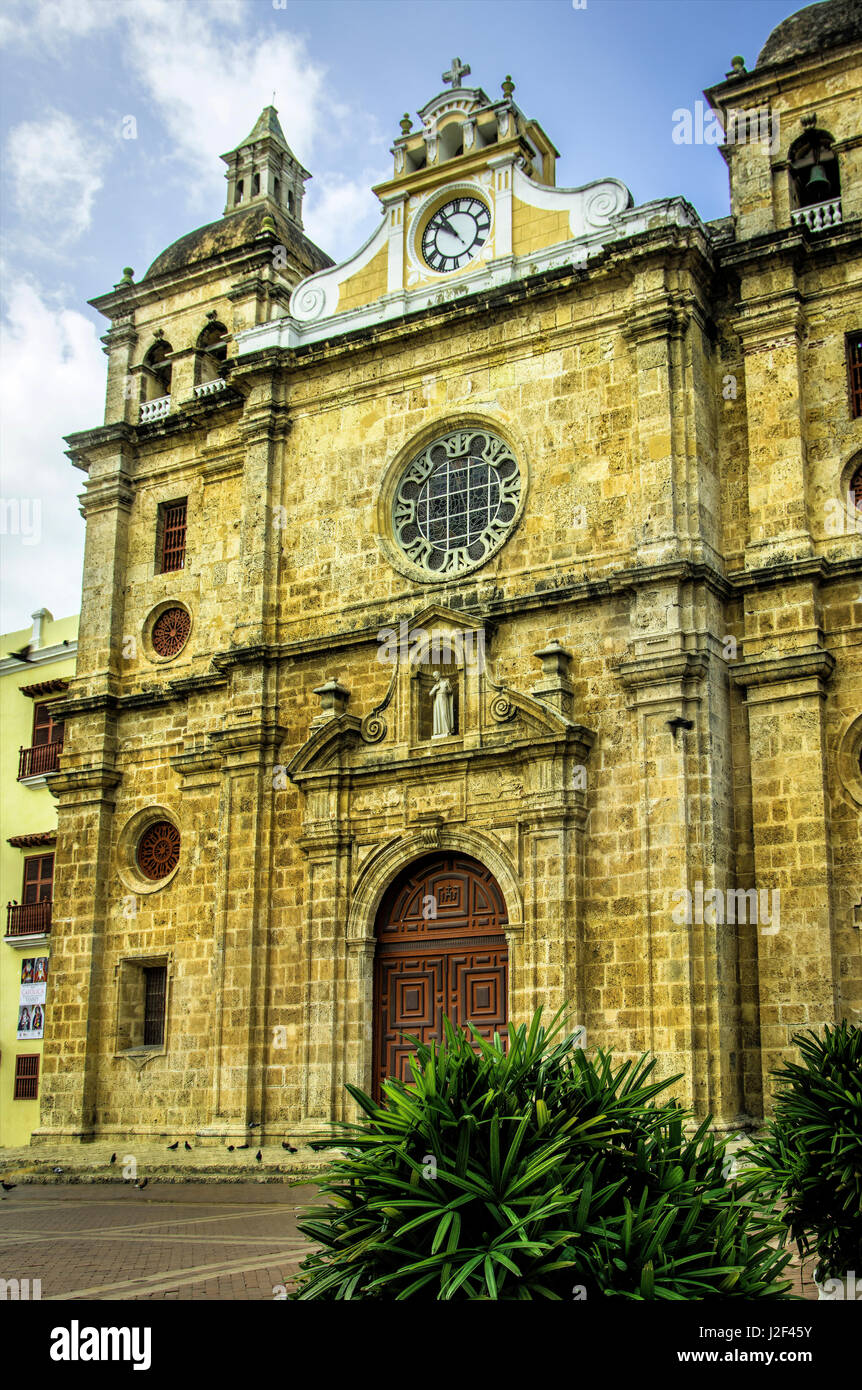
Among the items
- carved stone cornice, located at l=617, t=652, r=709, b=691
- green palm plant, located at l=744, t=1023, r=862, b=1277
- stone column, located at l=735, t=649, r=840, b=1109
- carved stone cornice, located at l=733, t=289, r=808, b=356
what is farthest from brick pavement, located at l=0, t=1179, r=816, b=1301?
carved stone cornice, located at l=733, t=289, r=808, b=356

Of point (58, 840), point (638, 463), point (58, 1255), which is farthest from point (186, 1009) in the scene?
point (638, 463)

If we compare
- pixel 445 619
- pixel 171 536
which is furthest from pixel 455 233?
pixel 171 536

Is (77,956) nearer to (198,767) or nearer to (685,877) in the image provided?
(198,767)

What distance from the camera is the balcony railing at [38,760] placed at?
29094 millimetres

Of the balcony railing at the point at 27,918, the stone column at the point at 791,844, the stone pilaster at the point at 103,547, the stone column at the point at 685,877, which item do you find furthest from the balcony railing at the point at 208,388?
the stone column at the point at 791,844

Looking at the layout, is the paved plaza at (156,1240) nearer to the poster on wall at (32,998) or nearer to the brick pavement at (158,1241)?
the brick pavement at (158,1241)

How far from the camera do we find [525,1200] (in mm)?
5438

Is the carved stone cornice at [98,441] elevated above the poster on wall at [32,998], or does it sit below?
above

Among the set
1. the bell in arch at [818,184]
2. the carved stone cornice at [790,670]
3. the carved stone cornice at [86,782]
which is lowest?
the carved stone cornice at [86,782]

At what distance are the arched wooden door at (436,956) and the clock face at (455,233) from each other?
9133 millimetres

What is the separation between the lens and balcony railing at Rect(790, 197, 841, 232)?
18234mm

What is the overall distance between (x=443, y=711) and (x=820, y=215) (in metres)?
8.43
